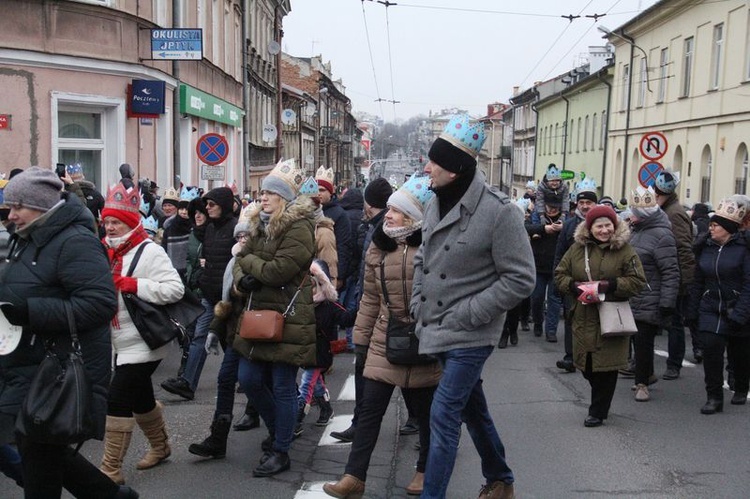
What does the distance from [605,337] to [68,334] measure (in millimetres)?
4489

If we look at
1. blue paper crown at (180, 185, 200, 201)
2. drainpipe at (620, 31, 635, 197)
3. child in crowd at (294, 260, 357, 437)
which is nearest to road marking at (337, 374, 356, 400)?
child in crowd at (294, 260, 357, 437)

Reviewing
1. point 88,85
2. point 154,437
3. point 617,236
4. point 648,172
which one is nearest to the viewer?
point 154,437

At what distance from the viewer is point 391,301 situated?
550cm

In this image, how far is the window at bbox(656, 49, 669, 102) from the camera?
35.4m

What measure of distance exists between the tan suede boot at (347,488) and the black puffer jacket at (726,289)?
410cm

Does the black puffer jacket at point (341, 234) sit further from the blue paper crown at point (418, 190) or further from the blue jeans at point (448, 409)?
the blue jeans at point (448, 409)

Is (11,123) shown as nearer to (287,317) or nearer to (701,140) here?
(287,317)

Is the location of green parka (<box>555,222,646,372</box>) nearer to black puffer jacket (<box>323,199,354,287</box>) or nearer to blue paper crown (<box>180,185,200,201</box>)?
black puffer jacket (<box>323,199,354,287</box>)

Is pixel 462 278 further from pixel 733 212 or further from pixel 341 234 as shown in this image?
pixel 341 234

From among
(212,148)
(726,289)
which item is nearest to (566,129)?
(212,148)

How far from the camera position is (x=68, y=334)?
4.36 metres

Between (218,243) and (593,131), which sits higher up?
(593,131)

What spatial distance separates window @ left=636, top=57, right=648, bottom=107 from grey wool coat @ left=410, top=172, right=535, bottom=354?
35.3 metres

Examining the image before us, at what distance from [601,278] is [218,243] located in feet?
10.4
